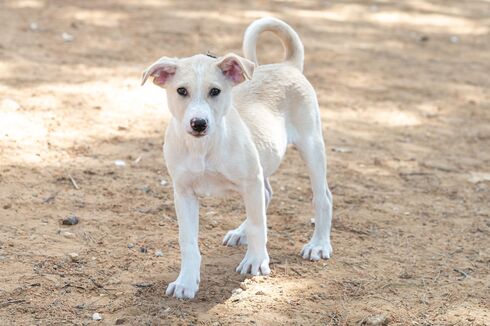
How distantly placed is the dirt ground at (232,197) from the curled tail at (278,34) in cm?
117

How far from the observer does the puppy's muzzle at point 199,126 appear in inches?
168

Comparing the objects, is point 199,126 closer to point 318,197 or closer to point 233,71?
point 233,71

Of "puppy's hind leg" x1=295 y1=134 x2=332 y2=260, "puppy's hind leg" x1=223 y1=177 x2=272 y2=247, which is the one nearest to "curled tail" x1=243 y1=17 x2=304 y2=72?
"puppy's hind leg" x1=295 y1=134 x2=332 y2=260

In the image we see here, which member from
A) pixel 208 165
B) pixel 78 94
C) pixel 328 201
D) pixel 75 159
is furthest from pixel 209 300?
pixel 78 94

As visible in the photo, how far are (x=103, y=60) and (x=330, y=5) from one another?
451 centimetres

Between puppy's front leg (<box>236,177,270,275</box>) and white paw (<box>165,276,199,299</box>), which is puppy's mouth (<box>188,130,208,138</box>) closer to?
puppy's front leg (<box>236,177,270,275</box>)

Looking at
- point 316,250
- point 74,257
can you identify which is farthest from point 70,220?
point 316,250

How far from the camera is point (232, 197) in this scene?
6375 mm

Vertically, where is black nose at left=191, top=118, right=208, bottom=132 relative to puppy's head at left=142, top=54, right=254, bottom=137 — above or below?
below

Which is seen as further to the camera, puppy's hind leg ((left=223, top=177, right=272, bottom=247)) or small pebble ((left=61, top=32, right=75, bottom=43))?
small pebble ((left=61, top=32, right=75, bottom=43))

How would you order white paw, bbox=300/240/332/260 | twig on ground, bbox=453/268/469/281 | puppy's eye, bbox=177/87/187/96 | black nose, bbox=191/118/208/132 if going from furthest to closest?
white paw, bbox=300/240/332/260, twig on ground, bbox=453/268/469/281, puppy's eye, bbox=177/87/187/96, black nose, bbox=191/118/208/132

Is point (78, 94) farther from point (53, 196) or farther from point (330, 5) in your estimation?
point (330, 5)

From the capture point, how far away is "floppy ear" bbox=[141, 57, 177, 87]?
4.50 m

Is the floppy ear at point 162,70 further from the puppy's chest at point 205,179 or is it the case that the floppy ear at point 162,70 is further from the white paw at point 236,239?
the white paw at point 236,239
